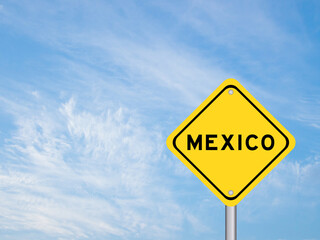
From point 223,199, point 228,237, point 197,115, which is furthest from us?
point 197,115

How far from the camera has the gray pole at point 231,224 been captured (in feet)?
13.3

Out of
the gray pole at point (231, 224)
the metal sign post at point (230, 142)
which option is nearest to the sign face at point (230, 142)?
the metal sign post at point (230, 142)

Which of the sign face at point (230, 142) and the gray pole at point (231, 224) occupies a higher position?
the sign face at point (230, 142)

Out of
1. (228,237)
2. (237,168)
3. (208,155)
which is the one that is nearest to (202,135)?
(208,155)

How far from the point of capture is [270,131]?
4508mm

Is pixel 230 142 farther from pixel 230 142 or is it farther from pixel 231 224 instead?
pixel 231 224

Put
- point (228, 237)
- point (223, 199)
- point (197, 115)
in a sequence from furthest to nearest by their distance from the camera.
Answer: point (197, 115) → point (223, 199) → point (228, 237)

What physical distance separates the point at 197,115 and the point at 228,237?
4.58 ft

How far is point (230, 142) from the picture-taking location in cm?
449

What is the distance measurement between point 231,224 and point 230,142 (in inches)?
36.0

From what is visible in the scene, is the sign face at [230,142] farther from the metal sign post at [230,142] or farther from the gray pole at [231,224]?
the gray pole at [231,224]

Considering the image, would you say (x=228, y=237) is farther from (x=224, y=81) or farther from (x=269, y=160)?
(x=224, y=81)

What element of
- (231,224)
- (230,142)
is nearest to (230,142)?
(230,142)

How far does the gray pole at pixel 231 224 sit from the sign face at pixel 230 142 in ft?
0.35
